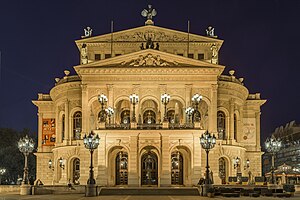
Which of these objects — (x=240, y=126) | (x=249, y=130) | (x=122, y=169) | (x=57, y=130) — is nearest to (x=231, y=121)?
(x=240, y=126)

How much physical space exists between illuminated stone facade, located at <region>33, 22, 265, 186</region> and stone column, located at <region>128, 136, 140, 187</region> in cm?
12

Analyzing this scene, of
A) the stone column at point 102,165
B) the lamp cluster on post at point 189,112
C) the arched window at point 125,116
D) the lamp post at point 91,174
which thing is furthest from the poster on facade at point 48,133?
the lamp post at point 91,174

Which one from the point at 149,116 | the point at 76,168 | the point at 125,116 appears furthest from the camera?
the point at 76,168

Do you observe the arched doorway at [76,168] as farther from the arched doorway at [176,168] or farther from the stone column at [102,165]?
the arched doorway at [176,168]

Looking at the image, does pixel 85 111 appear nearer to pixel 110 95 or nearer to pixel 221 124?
pixel 110 95

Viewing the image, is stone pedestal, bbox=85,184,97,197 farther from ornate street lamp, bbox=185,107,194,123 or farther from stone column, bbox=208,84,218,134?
stone column, bbox=208,84,218,134

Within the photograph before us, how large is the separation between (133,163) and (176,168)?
851 cm

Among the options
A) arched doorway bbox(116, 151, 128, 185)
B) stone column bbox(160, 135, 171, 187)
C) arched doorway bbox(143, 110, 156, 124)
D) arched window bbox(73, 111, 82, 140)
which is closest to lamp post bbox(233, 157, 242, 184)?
arched doorway bbox(143, 110, 156, 124)

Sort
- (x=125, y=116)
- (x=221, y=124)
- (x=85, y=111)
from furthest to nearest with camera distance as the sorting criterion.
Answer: (x=221, y=124)
(x=125, y=116)
(x=85, y=111)

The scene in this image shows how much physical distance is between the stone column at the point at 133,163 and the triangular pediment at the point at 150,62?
36.3 ft

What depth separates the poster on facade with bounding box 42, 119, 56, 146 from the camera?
8600cm

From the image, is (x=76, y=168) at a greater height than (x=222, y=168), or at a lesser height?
lesser

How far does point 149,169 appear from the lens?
75.1 metres

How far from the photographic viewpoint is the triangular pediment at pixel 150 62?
75.3 meters
